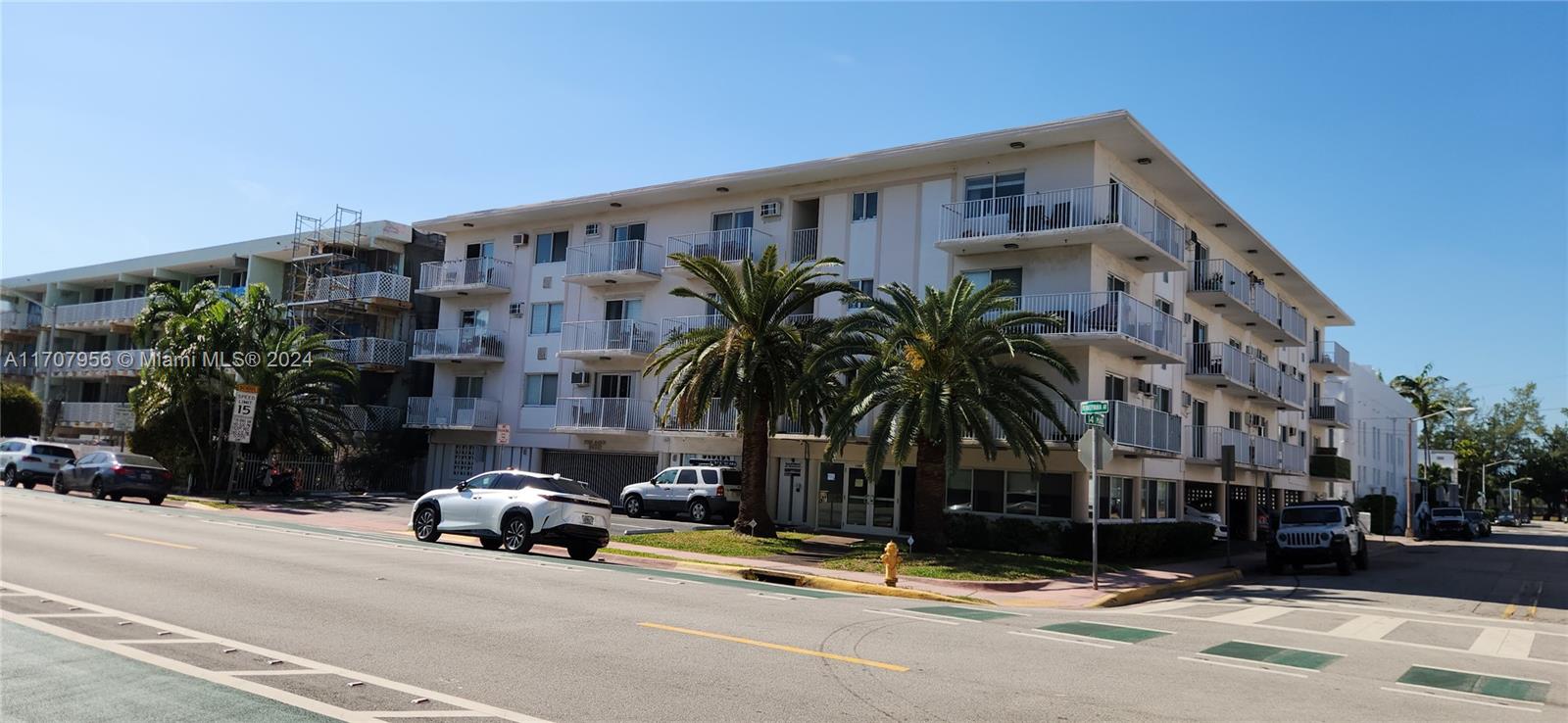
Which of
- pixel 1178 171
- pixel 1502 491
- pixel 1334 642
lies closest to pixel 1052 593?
pixel 1334 642

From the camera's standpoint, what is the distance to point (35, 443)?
35.7 meters

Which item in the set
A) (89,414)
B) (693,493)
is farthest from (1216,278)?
(89,414)

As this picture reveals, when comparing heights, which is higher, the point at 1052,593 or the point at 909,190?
the point at 909,190

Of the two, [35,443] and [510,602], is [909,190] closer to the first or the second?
[510,602]

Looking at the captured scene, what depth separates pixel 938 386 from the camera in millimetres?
22875

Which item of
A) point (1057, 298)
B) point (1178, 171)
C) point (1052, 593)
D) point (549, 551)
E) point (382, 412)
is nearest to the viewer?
point (1052, 593)

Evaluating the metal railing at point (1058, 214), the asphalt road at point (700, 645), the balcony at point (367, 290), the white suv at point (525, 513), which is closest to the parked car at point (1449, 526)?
the metal railing at point (1058, 214)

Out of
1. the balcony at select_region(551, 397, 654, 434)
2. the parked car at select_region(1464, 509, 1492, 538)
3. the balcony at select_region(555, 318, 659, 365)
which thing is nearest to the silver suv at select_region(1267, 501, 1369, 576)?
the balcony at select_region(551, 397, 654, 434)

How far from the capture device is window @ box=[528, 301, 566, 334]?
38750 millimetres

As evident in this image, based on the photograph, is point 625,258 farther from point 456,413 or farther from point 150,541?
point 150,541

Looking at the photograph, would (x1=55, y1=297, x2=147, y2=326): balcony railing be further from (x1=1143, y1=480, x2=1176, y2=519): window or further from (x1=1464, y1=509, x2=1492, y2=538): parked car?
(x1=1464, y1=509, x2=1492, y2=538): parked car

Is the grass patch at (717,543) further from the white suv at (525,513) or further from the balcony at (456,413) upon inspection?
the balcony at (456,413)

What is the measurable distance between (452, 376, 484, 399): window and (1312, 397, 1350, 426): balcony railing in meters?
39.4

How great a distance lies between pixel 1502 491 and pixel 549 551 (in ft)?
462
